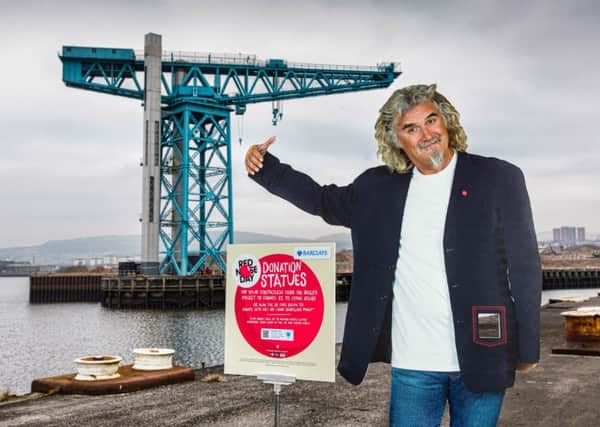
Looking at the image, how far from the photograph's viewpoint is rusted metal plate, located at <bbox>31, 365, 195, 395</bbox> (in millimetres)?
7773

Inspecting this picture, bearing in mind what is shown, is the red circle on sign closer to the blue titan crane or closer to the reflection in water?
the reflection in water

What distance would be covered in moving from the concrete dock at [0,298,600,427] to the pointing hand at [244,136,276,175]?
3.81 meters

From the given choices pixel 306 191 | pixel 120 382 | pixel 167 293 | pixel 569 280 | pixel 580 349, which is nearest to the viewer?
pixel 306 191

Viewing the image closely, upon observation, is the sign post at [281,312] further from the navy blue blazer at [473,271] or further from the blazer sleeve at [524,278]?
the blazer sleeve at [524,278]

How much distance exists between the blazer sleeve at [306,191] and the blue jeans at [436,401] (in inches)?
30.8

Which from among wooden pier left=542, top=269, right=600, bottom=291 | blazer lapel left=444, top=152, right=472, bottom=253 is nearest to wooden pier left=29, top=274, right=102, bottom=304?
wooden pier left=542, top=269, right=600, bottom=291

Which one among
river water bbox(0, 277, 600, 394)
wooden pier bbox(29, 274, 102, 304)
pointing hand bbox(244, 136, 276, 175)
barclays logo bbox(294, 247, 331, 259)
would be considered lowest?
river water bbox(0, 277, 600, 394)

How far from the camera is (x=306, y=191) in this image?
301 cm

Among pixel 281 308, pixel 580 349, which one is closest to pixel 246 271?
pixel 281 308

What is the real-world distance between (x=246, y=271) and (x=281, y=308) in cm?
30

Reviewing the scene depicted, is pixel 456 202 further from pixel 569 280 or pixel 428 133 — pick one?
pixel 569 280

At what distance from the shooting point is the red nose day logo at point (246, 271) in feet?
11.8

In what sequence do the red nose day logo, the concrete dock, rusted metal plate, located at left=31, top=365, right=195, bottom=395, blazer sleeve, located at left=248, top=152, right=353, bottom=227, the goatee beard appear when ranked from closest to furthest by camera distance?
1. the goatee beard
2. blazer sleeve, located at left=248, top=152, right=353, bottom=227
3. the red nose day logo
4. the concrete dock
5. rusted metal plate, located at left=31, top=365, right=195, bottom=395

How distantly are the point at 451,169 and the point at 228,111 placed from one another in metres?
50.0
